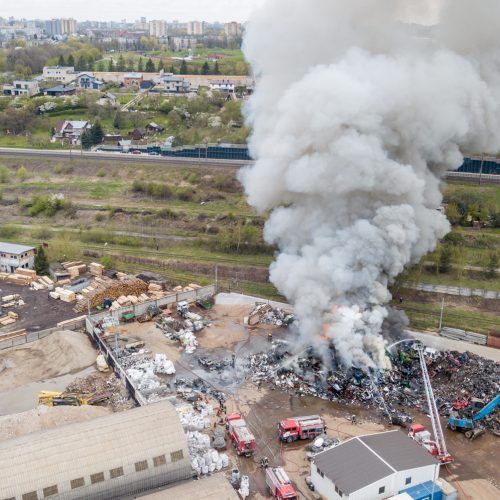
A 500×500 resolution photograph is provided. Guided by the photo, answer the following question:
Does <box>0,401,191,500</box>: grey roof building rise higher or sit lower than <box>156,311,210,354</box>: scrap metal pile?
higher

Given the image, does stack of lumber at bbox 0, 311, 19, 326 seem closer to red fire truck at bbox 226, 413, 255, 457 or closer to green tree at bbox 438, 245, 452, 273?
red fire truck at bbox 226, 413, 255, 457

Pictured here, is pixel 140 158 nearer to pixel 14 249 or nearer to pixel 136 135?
pixel 136 135

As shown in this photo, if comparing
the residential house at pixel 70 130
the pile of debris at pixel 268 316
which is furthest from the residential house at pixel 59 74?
the pile of debris at pixel 268 316

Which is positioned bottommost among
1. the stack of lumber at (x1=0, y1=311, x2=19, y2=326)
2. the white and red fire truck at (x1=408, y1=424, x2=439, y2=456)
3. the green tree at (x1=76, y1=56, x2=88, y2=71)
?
the stack of lumber at (x1=0, y1=311, x2=19, y2=326)

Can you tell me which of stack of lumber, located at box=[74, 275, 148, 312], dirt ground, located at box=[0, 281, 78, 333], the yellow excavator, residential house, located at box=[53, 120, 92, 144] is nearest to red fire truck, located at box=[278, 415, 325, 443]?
the yellow excavator

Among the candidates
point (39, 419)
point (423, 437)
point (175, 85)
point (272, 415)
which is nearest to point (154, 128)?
point (175, 85)

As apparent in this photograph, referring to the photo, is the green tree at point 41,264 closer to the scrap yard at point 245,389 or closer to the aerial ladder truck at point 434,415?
the scrap yard at point 245,389
